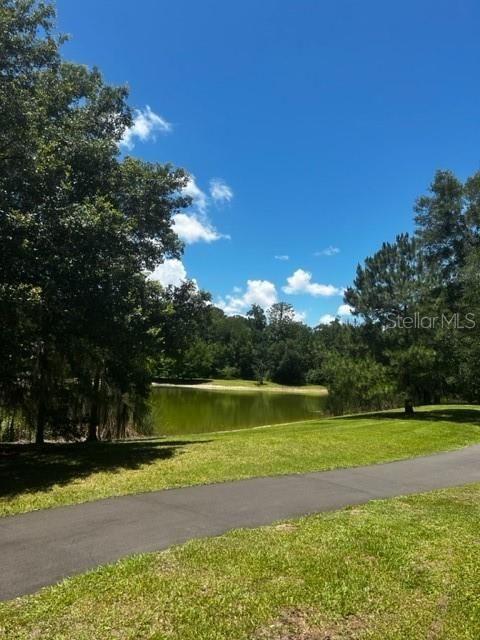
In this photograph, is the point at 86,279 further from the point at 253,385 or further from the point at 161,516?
the point at 253,385

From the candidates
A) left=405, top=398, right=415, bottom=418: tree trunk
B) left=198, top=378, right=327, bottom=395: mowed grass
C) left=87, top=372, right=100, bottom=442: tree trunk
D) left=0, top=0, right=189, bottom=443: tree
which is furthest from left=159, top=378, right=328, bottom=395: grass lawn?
left=0, top=0, right=189, bottom=443: tree

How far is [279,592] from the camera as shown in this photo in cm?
450

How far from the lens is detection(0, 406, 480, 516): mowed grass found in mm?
8375

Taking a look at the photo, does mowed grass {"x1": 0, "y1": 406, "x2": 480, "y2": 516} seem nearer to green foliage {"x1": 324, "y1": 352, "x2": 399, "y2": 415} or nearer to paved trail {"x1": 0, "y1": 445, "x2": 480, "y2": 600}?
paved trail {"x1": 0, "y1": 445, "x2": 480, "y2": 600}

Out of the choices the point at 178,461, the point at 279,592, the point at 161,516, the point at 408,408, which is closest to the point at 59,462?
the point at 178,461

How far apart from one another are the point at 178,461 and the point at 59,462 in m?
2.81

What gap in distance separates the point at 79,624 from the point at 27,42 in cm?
1071

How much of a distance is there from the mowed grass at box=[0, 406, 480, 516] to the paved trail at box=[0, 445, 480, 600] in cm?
60

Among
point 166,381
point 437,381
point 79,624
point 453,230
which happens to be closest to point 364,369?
point 437,381

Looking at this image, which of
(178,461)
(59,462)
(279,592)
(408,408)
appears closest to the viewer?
(279,592)

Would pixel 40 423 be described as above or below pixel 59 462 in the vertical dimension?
above

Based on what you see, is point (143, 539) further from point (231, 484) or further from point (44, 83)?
point (44, 83)

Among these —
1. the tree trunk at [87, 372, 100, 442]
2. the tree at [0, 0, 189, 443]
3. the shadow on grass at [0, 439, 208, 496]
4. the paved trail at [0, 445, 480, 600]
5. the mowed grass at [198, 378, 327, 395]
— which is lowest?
the paved trail at [0, 445, 480, 600]

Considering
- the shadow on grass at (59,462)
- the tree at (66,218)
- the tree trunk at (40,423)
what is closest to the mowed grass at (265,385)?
the tree trunk at (40,423)
